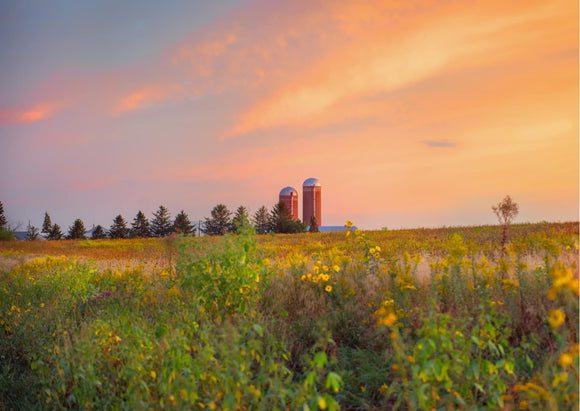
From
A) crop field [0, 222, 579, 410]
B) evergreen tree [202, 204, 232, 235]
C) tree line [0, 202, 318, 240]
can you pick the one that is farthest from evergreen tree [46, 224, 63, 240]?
crop field [0, 222, 579, 410]

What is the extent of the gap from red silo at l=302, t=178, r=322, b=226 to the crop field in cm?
4167

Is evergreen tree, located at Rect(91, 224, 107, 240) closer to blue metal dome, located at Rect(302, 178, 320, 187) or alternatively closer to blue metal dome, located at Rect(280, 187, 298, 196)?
blue metal dome, located at Rect(280, 187, 298, 196)

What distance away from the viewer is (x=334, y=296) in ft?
16.2

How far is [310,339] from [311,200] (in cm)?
4420

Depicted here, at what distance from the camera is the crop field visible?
2475 millimetres

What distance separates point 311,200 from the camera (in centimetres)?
4822

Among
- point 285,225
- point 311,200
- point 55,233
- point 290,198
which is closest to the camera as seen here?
point 285,225

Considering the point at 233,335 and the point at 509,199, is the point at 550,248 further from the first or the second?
the point at 509,199

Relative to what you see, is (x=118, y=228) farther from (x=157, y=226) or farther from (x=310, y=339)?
(x=310, y=339)

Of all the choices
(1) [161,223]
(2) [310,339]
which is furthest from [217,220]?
(2) [310,339]

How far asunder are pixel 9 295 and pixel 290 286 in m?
4.76

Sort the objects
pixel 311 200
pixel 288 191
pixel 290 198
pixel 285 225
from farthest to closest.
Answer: pixel 311 200 → pixel 288 191 → pixel 290 198 → pixel 285 225

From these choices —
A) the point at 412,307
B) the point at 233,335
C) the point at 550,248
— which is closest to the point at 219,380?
the point at 233,335

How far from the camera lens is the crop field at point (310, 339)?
2.47 meters
